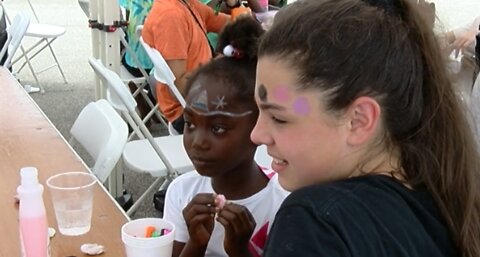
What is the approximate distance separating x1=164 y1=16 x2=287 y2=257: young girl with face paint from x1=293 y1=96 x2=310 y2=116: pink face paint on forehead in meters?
0.56

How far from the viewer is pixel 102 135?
75.5 inches

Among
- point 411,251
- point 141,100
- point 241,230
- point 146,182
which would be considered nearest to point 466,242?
point 411,251

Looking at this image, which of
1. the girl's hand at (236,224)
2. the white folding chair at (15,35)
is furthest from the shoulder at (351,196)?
the white folding chair at (15,35)

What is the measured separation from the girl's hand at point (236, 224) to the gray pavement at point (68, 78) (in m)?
1.68

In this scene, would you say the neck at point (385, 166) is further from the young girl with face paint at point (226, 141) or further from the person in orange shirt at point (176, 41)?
the person in orange shirt at point (176, 41)

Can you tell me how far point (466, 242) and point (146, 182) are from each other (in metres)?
2.55

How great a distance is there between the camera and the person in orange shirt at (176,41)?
9.07ft

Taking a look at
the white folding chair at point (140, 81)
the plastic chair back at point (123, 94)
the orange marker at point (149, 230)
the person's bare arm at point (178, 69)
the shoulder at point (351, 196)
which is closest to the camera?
the shoulder at point (351, 196)

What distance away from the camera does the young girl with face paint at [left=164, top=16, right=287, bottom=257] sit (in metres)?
1.36

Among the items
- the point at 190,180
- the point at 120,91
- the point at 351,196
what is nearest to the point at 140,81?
the point at 120,91

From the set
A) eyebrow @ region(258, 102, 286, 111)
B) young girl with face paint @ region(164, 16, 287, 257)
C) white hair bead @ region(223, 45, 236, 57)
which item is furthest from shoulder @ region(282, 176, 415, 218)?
white hair bead @ region(223, 45, 236, 57)

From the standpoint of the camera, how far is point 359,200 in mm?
742

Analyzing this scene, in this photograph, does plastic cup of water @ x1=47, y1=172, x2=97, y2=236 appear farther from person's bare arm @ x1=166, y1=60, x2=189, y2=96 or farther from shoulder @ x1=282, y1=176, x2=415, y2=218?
person's bare arm @ x1=166, y1=60, x2=189, y2=96

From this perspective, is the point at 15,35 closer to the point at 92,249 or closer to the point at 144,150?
the point at 144,150
